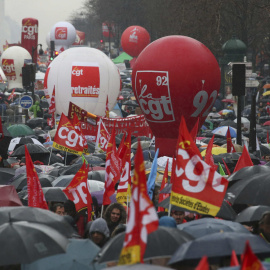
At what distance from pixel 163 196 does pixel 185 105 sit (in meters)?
8.84

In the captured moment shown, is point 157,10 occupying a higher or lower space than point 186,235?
higher

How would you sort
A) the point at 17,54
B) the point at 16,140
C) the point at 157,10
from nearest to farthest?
the point at 16,140
the point at 157,10
the point at 17,54

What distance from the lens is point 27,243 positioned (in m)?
8.15

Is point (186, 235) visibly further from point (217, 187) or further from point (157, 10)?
point (157, 10)

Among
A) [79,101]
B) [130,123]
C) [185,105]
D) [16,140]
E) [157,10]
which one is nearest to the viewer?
[185,105]

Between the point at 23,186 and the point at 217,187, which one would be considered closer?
the point at 217,187

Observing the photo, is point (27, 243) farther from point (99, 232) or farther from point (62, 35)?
point (62, 35)

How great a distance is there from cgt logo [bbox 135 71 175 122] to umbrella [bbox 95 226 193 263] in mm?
13303

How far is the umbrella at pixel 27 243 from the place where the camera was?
8016mm

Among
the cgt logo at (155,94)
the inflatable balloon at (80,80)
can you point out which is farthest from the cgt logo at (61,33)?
the cgt logo at (155,94)

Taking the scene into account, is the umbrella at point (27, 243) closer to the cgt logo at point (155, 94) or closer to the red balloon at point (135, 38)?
the cgt logo at point (155, 94)

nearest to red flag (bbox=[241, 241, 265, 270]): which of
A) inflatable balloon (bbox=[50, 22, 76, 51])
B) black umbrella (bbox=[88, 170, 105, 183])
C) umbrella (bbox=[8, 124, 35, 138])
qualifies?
black umbrella (bbox=[88, 170, 105, 183])

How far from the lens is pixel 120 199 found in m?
12.8

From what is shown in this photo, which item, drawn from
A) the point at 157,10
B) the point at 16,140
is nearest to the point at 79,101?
the point at 16,140
